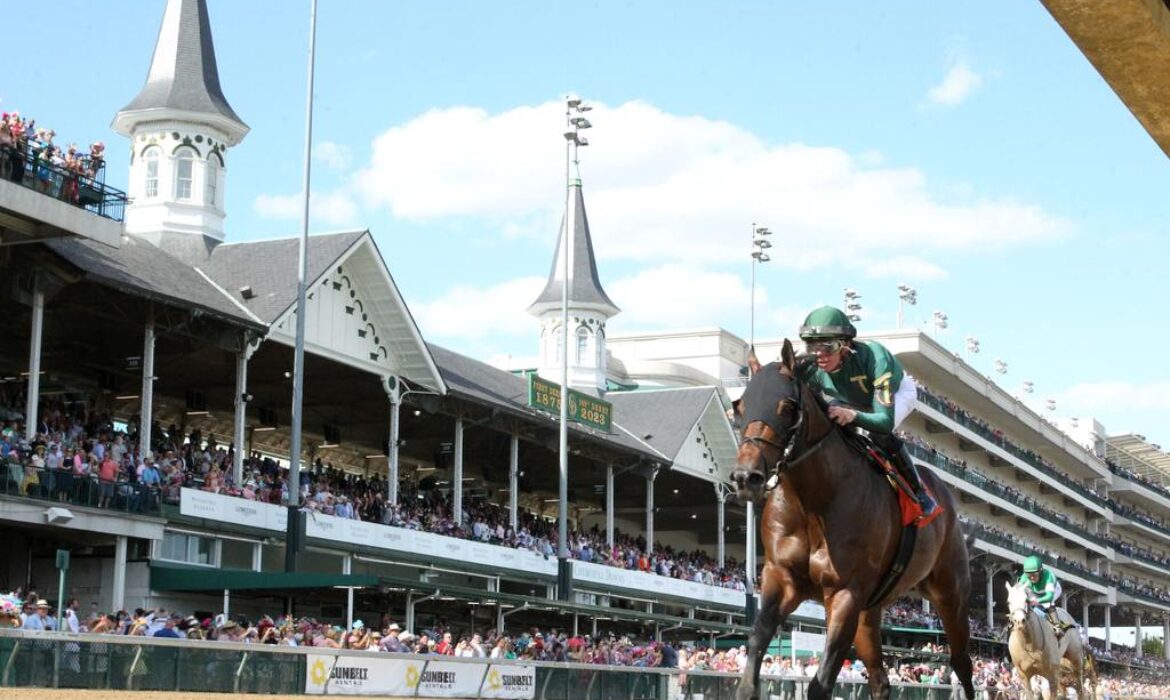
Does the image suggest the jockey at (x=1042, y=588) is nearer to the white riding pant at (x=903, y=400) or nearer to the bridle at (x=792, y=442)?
the white riding pant at (x=903, y=400)

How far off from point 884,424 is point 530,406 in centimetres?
3648

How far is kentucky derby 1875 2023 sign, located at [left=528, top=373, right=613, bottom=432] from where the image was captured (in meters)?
45.6

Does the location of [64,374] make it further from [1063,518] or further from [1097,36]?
[1063,518]

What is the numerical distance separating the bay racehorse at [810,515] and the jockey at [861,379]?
1.06 ft

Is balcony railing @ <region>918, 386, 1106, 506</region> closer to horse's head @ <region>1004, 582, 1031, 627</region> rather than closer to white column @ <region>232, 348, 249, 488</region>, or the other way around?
white column @ <region>232, 348, 249, 488</region>

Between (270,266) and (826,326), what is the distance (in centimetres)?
3082

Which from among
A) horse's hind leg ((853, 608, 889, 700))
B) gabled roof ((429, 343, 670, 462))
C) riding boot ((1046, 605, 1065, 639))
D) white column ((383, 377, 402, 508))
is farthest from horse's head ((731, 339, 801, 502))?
gabled roof ((429, 343, 670, 462))

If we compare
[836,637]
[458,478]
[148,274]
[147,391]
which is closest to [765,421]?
[836,637]

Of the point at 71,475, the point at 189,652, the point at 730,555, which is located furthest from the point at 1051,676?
the point at 730,555

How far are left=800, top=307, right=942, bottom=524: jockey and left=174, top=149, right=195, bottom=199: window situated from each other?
3749 cm

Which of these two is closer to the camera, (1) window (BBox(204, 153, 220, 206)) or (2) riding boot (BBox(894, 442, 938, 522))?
(2) riding boot (BBox(894, 442, 938, 522))

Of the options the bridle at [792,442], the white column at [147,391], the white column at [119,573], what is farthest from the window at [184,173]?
the bridle at [792,442]

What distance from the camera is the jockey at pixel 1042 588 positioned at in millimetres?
18828

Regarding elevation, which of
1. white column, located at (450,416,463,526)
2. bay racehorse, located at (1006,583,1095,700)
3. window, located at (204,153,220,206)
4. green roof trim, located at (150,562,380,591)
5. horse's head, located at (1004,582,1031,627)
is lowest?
bay racehorse, located at (1006,583,1095,700)
